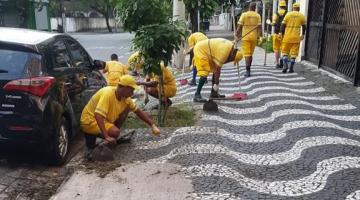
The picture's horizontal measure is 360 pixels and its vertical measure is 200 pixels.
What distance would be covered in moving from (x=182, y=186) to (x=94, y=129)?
156 cm

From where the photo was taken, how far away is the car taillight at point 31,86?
470cm

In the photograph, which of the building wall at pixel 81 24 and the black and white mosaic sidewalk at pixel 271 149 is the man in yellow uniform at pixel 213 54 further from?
the building wall at pixel 81 24

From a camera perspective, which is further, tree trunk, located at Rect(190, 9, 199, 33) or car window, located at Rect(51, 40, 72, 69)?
tree trunk, located at Rect(190, 9, 199, 33)

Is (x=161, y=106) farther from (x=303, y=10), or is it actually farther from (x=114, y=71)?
(x=303, y=10)

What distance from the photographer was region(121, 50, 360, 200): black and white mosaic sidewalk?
4266 mm

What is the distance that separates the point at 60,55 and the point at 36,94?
996 millimetres

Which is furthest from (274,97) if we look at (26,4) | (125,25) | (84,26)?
(84,26)

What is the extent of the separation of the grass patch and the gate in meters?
3.66

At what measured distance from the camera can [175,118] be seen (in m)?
7.00

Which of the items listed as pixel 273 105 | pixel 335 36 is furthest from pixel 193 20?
pixel 273 105

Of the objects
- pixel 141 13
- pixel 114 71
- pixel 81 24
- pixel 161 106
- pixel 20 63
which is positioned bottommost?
pixel 161 106

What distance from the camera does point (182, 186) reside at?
171 inches

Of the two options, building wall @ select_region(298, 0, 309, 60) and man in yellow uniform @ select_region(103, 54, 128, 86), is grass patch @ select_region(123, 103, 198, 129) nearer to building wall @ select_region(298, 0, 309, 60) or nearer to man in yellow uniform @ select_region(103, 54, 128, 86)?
man in yellow uniform @ select_region(103, 54, 128, 86)

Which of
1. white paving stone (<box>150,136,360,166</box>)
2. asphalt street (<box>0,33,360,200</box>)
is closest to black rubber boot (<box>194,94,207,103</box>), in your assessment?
asphalt street (<box>0,33,360,200</box>)
